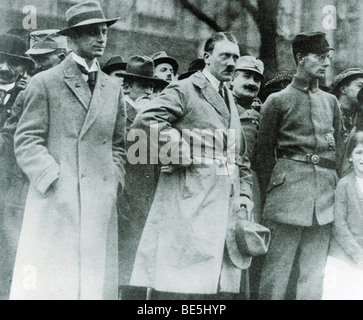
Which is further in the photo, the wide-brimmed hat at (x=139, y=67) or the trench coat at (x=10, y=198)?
the wide-brimmed hat at (x=139, y=67)

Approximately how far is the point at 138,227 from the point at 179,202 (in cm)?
47

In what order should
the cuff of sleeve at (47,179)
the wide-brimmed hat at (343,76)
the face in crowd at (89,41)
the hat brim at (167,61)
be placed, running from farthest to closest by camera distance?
the wide-brimmed hat at (343,76) → the hat brim at (167,61) → the face in crowd at (89,41) → the cuff of sleeve at (47,179)

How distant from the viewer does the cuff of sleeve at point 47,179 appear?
416cm

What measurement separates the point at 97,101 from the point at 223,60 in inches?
34.1

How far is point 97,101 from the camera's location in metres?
4.36

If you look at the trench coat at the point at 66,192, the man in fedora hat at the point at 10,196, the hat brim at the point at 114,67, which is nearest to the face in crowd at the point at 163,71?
the hat brim at the point at 114,67

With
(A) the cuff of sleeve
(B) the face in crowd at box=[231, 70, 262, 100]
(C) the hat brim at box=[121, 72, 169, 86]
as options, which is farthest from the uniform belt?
(A) the cuff of sleeve

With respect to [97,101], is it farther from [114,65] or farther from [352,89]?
[352,89]

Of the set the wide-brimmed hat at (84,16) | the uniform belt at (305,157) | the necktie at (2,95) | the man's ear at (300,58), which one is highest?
the wide-brimmed hat at (84,16)

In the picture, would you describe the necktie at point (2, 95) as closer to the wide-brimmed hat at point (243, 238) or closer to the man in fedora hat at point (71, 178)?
the man in fedora hat at point (71, 178)

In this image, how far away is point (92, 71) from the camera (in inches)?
173

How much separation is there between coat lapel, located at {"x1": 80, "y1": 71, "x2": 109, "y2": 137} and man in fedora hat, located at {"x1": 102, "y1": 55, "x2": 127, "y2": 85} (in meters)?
0.60

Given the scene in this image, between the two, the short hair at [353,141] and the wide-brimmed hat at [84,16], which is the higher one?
the wide-brimmed hat at [84,16]

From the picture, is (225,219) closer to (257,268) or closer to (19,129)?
(257,268)
